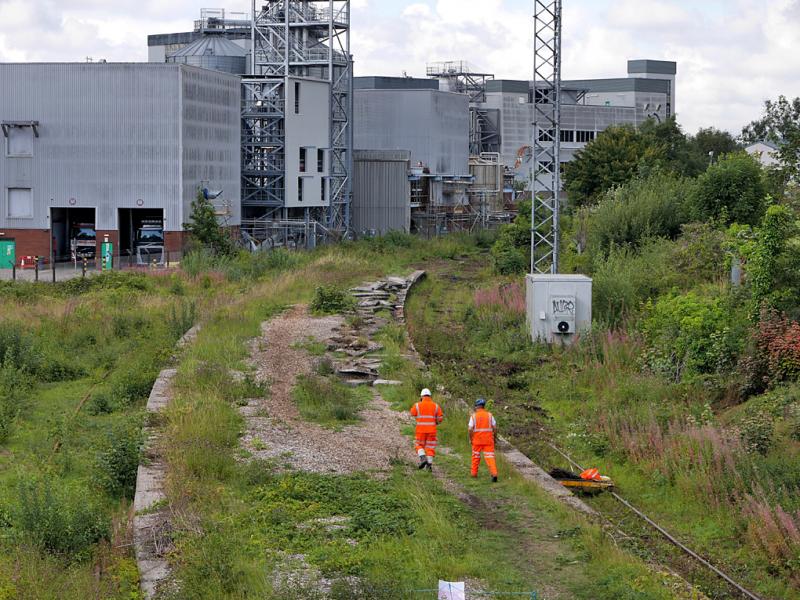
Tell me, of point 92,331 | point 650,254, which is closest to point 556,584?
point 92,331

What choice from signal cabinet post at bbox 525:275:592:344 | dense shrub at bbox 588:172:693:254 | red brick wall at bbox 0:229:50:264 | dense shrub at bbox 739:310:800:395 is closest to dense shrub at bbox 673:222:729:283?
signal cabinet post at bbox 525:275:592:344

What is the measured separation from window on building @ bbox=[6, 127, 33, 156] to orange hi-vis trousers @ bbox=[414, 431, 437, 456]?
120 ft

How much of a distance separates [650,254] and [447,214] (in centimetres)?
4404

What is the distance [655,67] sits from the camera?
12394 cm

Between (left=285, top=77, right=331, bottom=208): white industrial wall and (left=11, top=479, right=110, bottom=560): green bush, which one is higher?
(left=285, top=77, right=331, bottom=208): white industrial wall

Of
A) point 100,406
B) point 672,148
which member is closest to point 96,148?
point 100,406

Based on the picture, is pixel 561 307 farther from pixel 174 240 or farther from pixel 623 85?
pixel 623 85

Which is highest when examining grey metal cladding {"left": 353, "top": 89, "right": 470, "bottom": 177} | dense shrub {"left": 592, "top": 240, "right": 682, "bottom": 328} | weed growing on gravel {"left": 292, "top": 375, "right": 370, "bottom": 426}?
grey metal cladding {"left": 353, "top": 89, "right": 470, "bottom": 177}

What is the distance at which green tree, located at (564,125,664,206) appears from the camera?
61.7 meters

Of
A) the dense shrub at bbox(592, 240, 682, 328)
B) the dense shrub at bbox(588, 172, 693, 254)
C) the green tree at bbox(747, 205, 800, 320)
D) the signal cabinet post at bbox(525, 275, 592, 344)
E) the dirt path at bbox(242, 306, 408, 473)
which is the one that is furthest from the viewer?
the dense shrub at bbox(588, 172, 693, 254)

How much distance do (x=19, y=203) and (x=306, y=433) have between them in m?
34.6

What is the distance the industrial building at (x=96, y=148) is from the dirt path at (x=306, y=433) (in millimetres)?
25451

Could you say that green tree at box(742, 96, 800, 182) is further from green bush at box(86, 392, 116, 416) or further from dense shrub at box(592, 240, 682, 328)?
green bush at box(86, 392, 116, 416)

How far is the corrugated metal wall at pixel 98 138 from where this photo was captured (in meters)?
46.5
